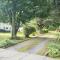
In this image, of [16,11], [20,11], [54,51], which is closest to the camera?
[54,51]

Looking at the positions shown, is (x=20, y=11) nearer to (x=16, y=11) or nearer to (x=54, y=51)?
(x=16, y=11)

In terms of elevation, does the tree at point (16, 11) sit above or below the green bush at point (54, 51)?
above

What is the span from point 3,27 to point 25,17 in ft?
52.5

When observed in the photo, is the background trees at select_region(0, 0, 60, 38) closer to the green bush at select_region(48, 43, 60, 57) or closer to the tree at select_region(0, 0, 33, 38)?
the tree at select_region(0, 0, 33, 38)

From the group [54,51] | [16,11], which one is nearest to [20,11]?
[16,11]

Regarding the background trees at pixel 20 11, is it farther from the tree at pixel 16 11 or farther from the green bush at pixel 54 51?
the green bush at pixel 54 51

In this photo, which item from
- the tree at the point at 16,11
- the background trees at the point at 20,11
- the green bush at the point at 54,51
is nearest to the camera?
the green bush at the point at 54,51

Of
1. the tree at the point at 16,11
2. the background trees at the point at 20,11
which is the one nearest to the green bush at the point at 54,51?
the background trees at the point at 20,11

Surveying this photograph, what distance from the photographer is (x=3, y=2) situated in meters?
15.4

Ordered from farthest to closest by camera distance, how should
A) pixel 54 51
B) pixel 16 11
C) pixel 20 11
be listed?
pixel 20 11
pixel 16 11
pixel 54 51

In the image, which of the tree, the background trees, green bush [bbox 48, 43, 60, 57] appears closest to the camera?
green bush [bbox 48, 43, 60, 57]

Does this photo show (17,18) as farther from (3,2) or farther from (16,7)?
(3,2)

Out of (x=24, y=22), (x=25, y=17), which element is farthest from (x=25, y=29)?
(x=25, y=17)

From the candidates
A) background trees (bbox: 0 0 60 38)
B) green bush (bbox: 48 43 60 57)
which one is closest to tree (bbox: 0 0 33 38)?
background trees (bbox: 0 0 60 38)
